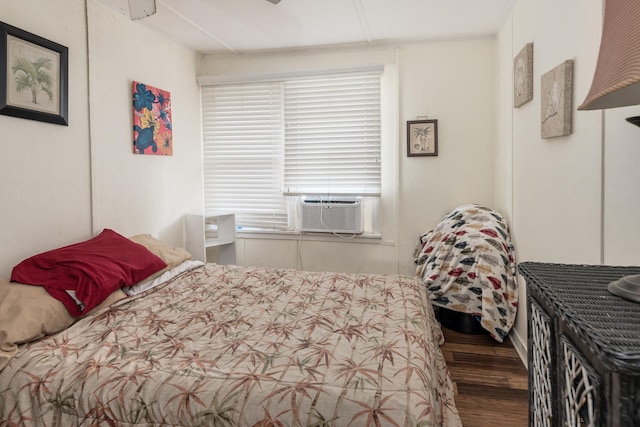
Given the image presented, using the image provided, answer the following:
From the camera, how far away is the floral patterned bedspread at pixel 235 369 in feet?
4.19

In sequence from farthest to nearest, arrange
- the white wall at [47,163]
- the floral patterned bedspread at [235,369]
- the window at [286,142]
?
1. the window at [286,142]
2. the white wall at [47,163]
3. the floral patterned bedspread at [235,369]

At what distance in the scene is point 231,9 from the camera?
281 cm

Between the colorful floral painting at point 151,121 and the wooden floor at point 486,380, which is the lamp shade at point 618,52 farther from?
the colorful floral painting at point 151,121

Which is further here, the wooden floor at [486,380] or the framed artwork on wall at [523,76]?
the framed artwork on wall at [523,76]

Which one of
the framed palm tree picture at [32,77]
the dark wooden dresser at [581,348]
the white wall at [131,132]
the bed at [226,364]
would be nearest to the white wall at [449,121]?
the bed at [226,364]

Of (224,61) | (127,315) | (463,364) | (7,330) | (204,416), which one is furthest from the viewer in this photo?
(224,61)

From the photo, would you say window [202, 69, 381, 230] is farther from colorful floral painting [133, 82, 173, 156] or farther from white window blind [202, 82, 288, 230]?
colorful floral painting [133, 82, 173, 156]

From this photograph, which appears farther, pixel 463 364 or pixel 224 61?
pixel 224 61

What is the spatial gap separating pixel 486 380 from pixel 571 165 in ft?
4.41

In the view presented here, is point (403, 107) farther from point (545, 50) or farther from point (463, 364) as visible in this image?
point (463, 364)

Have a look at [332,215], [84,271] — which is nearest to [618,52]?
[84,271]

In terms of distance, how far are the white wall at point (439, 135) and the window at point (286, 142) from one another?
16cm

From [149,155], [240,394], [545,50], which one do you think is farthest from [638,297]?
[149,155]

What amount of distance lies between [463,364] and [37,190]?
2.79m
